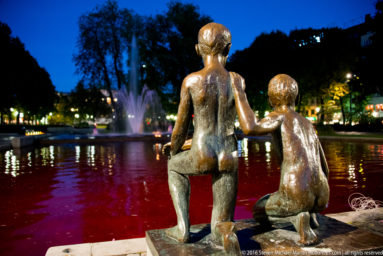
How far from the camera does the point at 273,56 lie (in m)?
40.1

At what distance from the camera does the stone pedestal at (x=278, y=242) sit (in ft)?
7.97

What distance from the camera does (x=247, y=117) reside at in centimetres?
259

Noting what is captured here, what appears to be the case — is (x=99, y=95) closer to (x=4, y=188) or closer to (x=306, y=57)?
(x=306, y=57)

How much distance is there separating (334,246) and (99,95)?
3870cm

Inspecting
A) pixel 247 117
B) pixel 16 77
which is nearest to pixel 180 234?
pixel 247 117

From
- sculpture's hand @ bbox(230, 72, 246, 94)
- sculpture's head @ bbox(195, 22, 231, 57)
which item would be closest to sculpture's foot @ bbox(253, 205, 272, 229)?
sculpture's hand @ bbox(230, 72, 246, 94)

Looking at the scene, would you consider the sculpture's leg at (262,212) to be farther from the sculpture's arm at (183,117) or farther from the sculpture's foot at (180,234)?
the sculpture's arm at (183,117)

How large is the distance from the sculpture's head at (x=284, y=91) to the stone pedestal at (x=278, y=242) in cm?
120

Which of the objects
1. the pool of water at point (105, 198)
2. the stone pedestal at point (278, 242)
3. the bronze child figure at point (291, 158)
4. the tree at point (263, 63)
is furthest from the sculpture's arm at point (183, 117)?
the tree at point (263, 63)

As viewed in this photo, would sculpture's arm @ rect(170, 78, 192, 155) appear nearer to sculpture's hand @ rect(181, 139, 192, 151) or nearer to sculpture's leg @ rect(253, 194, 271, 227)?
sculpture's hand @ rect(181, 139, 192, 151)

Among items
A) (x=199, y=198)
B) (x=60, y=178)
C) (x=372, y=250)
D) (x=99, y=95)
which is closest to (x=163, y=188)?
(x=199, y=198)

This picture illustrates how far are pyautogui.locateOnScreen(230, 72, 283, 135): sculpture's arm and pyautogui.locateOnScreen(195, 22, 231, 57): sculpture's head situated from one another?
0.29m

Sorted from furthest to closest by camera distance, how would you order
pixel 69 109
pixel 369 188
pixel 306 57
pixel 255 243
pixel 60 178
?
1. pixel 69 109
2. pixel 306 57
3. pixel 60 178
4. pixel 369 188
5. pixel 255 243

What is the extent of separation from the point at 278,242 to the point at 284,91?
4.39 ft
